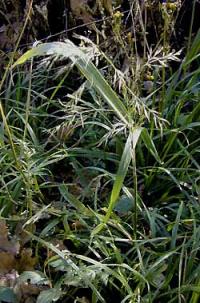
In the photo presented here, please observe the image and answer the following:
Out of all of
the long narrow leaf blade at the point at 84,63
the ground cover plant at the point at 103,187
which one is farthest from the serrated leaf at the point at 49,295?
the long narrow leaf blade at the point at 84,63

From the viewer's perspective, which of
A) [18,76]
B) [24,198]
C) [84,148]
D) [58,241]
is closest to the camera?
[58,241]

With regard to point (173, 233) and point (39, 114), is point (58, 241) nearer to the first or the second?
point (173, 233)

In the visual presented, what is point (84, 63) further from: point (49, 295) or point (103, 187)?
point (49, 295)

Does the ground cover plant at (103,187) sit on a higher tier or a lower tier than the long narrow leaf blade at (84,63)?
lower

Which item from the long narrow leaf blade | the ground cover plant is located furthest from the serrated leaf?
the long narrow leaf blade

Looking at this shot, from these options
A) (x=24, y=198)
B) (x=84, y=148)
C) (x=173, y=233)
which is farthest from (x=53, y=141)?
(x=173, y=233)

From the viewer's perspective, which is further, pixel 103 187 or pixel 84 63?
pixel 103 187

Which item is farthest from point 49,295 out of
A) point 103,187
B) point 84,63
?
point 84,63

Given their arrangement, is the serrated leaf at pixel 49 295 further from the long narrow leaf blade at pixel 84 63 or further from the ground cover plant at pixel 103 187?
the long narrow leaf blade at pixel 84 63
